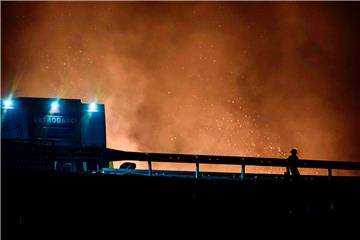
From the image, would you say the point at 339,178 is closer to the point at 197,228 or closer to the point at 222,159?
the point at 222,159

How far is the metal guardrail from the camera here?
17.0 meters

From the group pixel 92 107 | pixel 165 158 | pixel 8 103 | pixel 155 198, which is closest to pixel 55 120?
pixel 92 107

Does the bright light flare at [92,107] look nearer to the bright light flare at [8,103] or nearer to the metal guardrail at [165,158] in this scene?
the bright light flare at [8,103]

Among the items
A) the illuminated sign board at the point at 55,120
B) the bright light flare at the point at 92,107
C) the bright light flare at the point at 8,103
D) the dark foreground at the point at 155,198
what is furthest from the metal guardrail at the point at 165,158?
the bright light flare at the point at 92,107

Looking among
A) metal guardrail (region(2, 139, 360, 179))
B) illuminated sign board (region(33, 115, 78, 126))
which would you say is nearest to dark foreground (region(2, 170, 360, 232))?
metal guardrail (region(2, 139, 360, 179))

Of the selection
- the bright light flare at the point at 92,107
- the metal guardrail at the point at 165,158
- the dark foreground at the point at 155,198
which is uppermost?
the bright light flare at the point at 92,107

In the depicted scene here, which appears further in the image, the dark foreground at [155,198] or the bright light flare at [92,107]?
the bright light flare at [92,107]

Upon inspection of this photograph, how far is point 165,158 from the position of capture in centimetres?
1758

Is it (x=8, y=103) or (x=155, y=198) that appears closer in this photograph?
(x=155, y=198)

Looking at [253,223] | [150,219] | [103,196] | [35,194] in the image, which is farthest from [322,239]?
[35,194]

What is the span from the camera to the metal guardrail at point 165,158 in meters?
17.0

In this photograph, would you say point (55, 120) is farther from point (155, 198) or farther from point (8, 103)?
point (155, 198)

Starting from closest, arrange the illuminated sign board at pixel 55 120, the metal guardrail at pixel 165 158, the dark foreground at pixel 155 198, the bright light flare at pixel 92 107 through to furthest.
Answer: the dark foreground at pixel 155 198
the metal guardrail at pixel 165 158
the illuminated sign board at pixel 55 120
the bright light flare at pixel 92 107

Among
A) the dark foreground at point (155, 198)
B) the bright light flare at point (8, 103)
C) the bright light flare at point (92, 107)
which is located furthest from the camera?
the bright light flare at point (92, 107)
